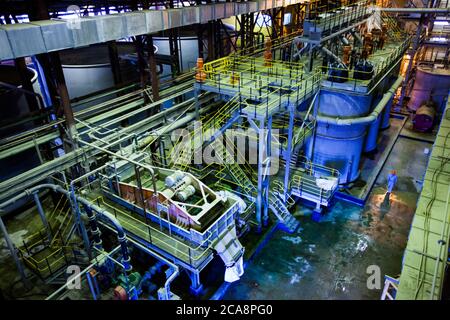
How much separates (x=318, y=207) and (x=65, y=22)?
1153 cm

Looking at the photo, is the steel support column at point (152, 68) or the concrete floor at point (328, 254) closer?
the concrete floor at point (328, 254)

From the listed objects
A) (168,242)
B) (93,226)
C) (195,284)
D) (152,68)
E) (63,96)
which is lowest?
(195,284)

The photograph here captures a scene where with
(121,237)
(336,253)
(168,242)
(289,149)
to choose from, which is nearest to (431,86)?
(289,149)

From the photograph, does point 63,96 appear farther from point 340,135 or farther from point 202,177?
point 340,135

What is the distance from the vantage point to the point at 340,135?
51.7 ft

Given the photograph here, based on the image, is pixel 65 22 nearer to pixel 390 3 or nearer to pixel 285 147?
pixel 285 147

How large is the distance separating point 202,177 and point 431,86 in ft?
60.5

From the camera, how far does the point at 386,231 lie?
1423 centimetres

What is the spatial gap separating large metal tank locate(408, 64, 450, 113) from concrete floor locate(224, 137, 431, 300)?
988cm

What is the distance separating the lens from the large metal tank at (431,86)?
74.4ft

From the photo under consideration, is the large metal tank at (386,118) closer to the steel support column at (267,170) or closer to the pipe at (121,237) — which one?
the steel support column at (267,170)

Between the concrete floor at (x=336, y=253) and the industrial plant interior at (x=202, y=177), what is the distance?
56 mm

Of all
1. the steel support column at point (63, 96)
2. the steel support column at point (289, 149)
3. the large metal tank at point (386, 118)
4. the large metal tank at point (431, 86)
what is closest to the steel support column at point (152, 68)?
the steel support column at point (63, 96)

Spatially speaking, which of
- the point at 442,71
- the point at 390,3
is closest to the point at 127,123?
the point at 442,71
